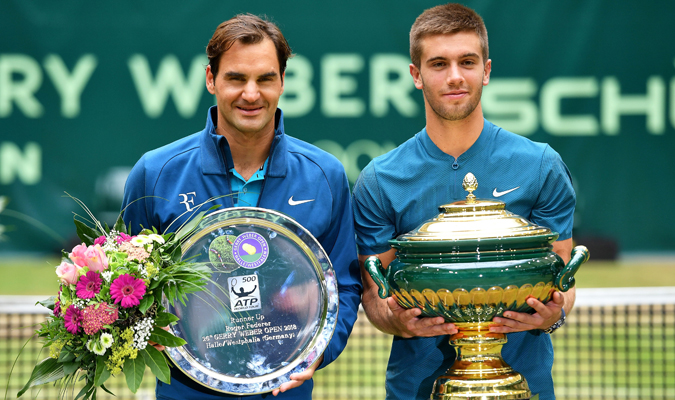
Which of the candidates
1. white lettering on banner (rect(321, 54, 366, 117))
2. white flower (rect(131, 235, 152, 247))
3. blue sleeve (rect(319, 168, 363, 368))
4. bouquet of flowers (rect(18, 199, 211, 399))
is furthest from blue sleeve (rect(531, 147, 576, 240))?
white lettering on banner (rect(321, 54, 366, 117))

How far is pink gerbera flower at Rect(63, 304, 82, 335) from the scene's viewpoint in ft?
5.11

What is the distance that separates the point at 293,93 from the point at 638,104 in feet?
7.39

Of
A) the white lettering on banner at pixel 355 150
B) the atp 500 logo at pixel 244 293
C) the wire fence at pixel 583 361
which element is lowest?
the wire fence at pixel 583 361

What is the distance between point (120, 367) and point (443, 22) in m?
1.19

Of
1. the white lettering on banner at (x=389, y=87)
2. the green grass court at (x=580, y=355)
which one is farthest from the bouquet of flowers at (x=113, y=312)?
the white lettering on banner at (x=389, y=87)

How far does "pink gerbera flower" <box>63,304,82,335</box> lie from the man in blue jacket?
351 mm

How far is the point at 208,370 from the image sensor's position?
177 centimetres

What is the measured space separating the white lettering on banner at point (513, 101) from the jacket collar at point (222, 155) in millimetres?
3202

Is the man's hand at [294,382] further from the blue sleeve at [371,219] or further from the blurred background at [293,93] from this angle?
the blurred background at [293,93]

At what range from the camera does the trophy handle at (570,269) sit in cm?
157

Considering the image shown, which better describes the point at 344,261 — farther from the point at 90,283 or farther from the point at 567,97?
the point at 567,97

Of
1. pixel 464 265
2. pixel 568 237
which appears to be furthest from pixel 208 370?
pixel 568 237

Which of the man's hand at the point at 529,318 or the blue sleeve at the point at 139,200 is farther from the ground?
the blue sleeve at the point at 139,200

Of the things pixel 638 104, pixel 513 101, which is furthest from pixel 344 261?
pixel 638 104
